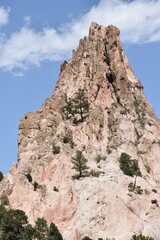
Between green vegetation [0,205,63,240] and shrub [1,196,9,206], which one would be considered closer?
green vegetation [0,205,63,240]

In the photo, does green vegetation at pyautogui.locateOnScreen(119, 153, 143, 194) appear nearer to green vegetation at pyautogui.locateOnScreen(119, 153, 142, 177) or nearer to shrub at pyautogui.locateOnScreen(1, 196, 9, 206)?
green vegetation at pyautogui.locateOnScreen(119, 153, 142, 177)

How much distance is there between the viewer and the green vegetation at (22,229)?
87.0 m

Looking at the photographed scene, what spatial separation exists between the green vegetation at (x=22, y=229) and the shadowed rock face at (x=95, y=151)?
3319mm

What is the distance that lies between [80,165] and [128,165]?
9614 mm

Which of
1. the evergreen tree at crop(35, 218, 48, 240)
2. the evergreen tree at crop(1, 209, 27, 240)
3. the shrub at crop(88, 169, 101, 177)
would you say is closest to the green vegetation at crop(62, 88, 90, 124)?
the shrub at crop(88, 169, 101, 177)

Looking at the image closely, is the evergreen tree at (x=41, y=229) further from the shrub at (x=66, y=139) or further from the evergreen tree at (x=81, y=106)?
the evergreen tree at (x=81, y=106)

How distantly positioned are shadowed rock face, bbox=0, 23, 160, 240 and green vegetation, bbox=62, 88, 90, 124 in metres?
1.32

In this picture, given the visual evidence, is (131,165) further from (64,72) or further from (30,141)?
(64,72)

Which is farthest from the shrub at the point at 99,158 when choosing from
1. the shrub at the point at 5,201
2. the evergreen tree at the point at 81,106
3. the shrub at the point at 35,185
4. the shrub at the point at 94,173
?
the shrub at the point at 5,201

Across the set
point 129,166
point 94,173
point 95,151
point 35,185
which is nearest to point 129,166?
point 129,166

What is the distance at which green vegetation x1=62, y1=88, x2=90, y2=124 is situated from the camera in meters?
120

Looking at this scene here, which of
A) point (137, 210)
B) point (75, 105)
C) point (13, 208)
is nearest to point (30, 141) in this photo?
point (75, 105)

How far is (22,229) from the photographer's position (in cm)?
8962

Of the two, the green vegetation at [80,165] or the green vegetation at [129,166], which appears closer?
the green vegetation at [80,165]
